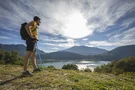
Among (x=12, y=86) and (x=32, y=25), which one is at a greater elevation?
(x=32, y=25)

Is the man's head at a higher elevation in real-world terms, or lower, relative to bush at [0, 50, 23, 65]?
higher

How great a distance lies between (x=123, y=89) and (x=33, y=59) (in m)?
3.88

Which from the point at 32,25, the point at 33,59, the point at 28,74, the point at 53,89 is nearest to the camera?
the point at 53,89

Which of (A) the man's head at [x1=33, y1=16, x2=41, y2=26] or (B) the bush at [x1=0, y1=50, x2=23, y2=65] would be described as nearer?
(A) the man's head at [x1=33, y1=16, x2=41, y2=26]

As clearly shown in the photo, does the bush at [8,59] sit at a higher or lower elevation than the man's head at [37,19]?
lower

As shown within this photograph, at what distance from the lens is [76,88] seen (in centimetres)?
307

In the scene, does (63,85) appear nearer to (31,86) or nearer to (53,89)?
(53,89)

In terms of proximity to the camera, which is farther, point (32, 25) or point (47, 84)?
point (32, 25)

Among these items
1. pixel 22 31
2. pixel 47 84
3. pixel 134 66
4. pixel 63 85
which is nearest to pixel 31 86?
pixel 47 84

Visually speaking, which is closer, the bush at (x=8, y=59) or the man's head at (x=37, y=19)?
the man's head at (x=37, y=19)

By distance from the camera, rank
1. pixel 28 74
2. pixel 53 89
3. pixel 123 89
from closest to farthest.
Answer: pixel 53 89
pixel 123 89
pixel 28 74

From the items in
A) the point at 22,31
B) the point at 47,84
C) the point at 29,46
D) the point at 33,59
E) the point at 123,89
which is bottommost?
the point at 123,89

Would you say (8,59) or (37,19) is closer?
(37,19)

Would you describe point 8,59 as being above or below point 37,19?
below
